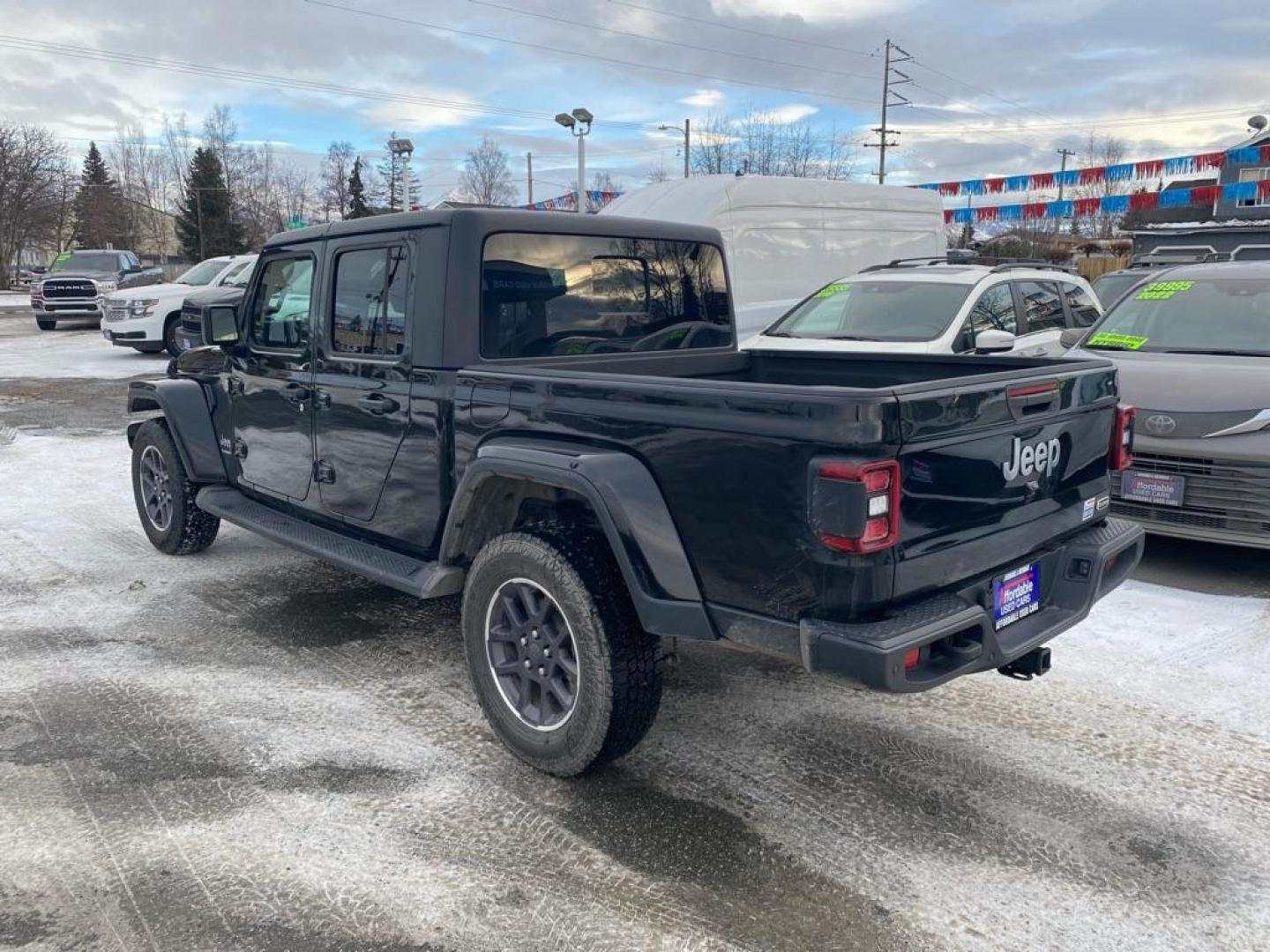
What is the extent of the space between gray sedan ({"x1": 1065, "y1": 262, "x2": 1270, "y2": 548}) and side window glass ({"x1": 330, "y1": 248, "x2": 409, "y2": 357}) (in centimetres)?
413

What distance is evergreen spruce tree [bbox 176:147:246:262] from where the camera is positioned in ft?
194

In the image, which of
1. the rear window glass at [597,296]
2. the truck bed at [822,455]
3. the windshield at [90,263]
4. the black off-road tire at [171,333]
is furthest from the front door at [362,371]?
the windshield at [90,263]

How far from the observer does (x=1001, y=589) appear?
3.11 metres

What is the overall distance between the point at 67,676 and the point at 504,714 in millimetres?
2148

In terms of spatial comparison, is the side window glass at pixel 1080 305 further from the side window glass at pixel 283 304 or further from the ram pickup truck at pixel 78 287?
the ram pickup truck at pixel 78 287

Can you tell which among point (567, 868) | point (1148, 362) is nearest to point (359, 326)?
point (567, 868)

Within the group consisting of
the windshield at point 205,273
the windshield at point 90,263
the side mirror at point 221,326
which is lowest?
the side mirror at point 221,326

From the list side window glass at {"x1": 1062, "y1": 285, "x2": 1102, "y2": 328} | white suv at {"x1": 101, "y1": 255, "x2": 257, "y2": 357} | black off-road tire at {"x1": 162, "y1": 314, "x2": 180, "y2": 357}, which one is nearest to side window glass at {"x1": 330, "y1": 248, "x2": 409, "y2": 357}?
side window glass at {"x1": 1062, "y1": 285, "x2": 1102, "y2": 328}

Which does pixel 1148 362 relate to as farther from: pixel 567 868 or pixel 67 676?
pixel 67 676

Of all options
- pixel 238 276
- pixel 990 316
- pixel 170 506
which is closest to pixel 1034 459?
pixel 170 506

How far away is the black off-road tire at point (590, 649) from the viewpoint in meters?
3.15

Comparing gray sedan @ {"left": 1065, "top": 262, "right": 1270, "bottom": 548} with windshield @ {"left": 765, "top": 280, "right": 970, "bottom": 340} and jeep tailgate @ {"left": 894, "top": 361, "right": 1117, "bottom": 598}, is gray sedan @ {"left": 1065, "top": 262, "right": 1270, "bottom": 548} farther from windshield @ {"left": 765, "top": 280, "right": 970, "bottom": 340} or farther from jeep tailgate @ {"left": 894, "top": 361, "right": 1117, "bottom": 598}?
jeep tailgate @ {"left": 894, "top": 361, "right": 1117, "bottom": 598}

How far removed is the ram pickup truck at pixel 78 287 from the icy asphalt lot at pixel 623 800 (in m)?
21.2

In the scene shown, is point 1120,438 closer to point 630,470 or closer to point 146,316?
point 630,470
